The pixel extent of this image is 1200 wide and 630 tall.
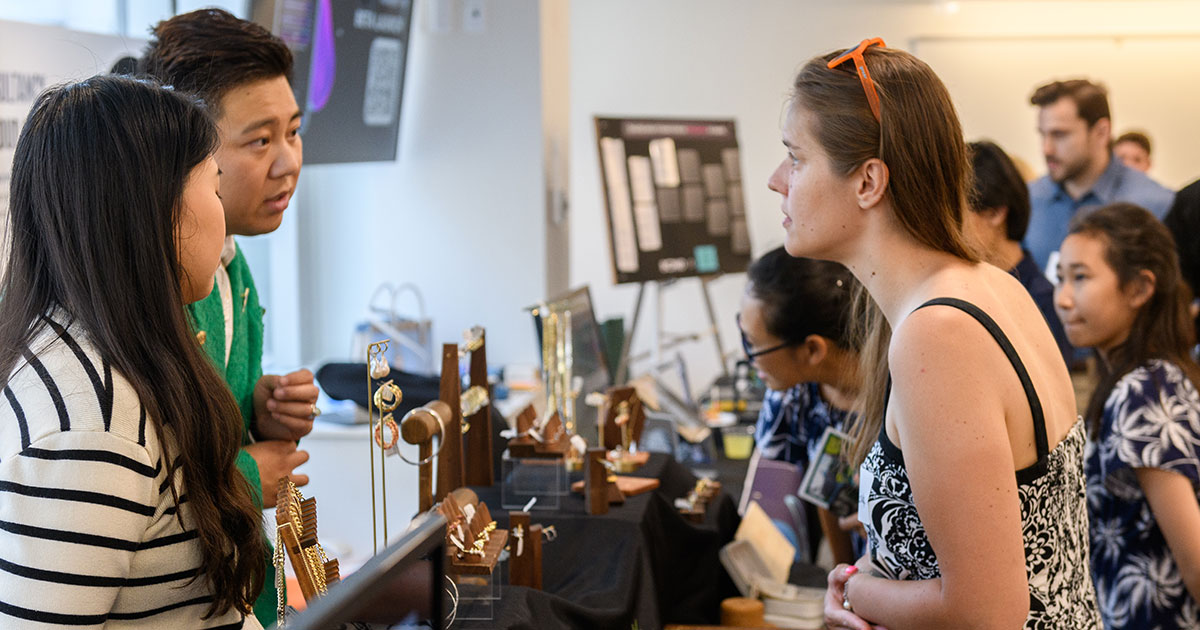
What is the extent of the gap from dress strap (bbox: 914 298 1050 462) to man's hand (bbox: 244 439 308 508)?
3.01 feet

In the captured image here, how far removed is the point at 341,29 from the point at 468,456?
7.96ft

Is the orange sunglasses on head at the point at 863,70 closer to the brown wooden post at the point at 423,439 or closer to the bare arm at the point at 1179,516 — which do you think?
the brown wooden post at the point at 423,439

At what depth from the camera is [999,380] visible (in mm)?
1147

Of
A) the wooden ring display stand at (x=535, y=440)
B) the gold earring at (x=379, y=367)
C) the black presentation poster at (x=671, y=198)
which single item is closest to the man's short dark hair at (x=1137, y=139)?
the black presentation poster at (x=671, y=198)

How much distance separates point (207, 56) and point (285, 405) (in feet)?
1.78

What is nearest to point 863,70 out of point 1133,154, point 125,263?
point 125,263

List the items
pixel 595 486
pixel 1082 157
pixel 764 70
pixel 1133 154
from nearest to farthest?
pixel 595 486 < pixel 1082 157 < pixel 1133 154 < pixel 764 70

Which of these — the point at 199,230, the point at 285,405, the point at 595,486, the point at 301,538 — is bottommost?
the point at 595,486

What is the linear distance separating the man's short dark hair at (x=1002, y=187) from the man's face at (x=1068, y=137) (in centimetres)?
151

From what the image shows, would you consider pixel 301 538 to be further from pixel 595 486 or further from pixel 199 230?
pixel 595 486

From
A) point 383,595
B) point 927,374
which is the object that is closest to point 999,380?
point 927,374

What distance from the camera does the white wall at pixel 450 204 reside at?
4391mm

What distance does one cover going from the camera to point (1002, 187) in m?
2.70

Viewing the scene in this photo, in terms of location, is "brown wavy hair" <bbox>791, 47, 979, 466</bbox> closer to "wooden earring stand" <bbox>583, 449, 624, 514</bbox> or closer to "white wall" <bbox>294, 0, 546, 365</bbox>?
"wooden earring stand" <bbox>583, 449, 624, 514</bbox>
